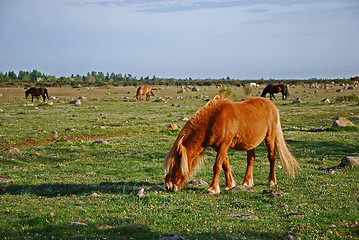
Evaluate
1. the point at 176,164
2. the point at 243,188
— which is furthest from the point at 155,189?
the point at 243,188

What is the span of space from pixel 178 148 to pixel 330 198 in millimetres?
5407

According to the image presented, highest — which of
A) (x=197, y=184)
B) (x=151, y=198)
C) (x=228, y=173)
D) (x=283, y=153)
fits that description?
(x=283, y=153)

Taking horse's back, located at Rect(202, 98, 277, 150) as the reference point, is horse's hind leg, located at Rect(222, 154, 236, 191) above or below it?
below

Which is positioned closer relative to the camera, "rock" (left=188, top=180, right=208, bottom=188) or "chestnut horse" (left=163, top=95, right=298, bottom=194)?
"chestnut horse" (left=163, top=95, right=298, bottom=194)

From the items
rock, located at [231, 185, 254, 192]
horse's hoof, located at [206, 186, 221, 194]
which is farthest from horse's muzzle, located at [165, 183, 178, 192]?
rock, located at [231, 185, 254, 192]

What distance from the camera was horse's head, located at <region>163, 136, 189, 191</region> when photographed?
11.2 m

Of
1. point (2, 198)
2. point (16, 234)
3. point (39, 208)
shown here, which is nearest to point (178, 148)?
point (39, 208)

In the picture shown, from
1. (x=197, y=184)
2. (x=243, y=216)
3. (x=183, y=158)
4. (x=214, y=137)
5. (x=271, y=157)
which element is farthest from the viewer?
(x=271, y=157)

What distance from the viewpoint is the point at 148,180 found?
46.6 feet

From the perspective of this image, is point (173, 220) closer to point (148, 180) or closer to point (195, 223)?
point (195, 223)

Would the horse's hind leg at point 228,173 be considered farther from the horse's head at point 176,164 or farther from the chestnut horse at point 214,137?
the horse's head at point 176,164

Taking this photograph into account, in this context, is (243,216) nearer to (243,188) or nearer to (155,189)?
(243,188)

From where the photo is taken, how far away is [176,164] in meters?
11.3

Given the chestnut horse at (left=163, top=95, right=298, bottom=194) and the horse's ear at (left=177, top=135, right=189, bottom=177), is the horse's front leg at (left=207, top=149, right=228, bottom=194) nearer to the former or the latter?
the chestnut horse at (left=163, top=95, right=298, bottom=194)
